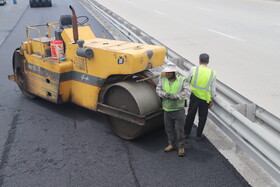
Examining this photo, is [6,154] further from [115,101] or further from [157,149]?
[157,149]

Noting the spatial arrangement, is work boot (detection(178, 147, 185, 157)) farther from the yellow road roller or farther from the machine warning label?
the machine warning label

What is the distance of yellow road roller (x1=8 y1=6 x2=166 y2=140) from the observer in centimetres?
512

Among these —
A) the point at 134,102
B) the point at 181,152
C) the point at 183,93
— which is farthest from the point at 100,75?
the point at 181,152

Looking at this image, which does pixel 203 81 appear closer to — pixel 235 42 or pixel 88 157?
pixel 88 157

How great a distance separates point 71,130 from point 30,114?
1.36 meters

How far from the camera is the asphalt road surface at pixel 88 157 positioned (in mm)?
4297

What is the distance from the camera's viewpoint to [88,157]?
16.0 feet

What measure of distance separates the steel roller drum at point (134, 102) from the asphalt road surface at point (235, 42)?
9.16ft

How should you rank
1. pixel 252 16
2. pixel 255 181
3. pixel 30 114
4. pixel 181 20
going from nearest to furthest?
1. pixel 255 181
2. pixel 30 114
3. pixel 181 20
4. pixel 252 16

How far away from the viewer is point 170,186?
13.6 ft

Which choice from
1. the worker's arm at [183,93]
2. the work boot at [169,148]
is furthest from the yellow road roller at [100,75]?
the worker's arm at [183,93]

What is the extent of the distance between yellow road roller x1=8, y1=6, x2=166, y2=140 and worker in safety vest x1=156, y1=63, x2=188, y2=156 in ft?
1.15

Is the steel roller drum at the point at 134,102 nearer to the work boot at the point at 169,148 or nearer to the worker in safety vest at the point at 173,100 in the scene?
the worker in safety vest at the point at 173,100

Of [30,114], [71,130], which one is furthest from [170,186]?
[30,114]
